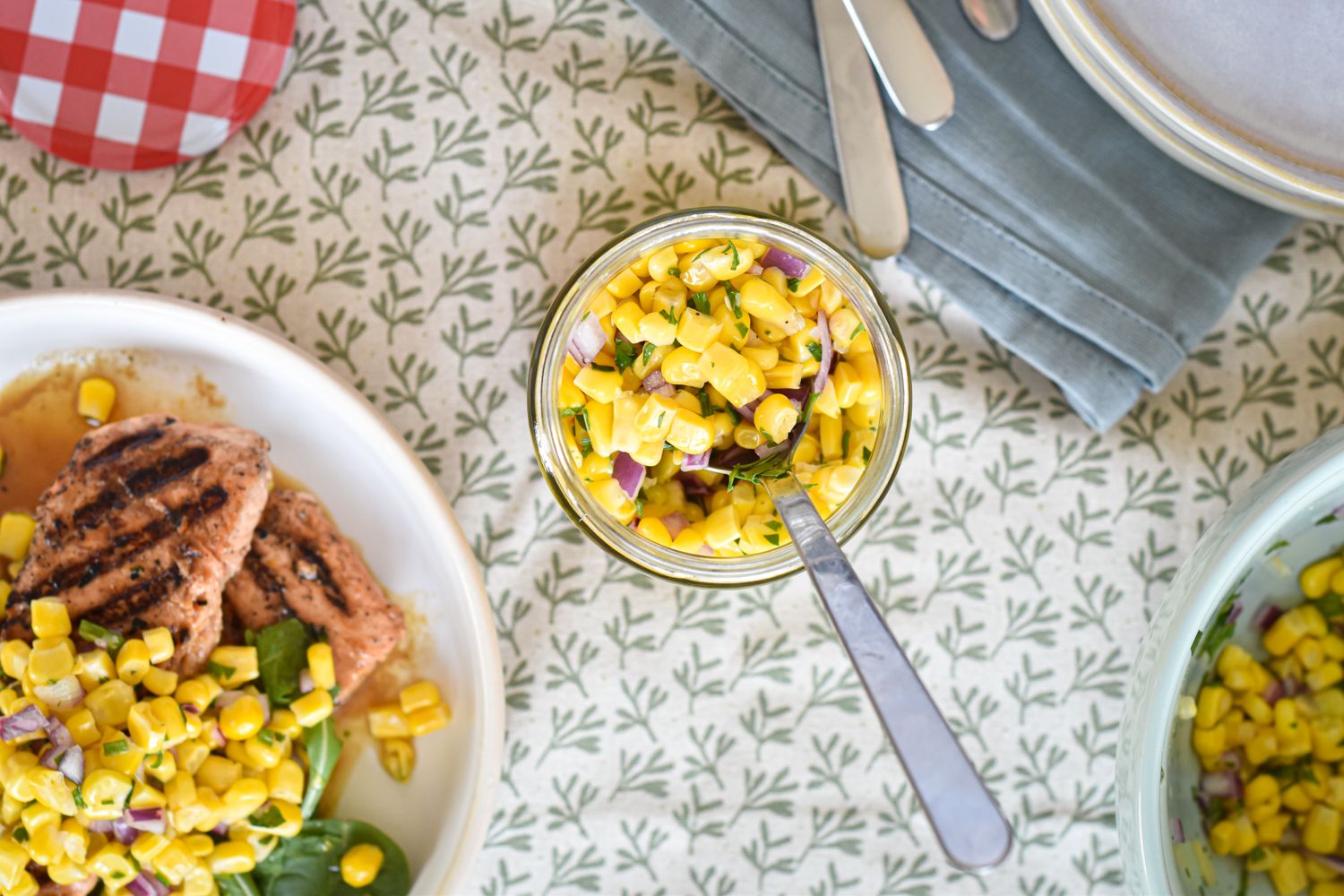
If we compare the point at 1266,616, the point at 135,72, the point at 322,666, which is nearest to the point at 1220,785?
the point at 1266,616

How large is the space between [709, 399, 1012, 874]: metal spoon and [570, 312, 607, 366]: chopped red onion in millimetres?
424

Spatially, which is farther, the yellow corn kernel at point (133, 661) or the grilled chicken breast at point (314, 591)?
the grilled chicken breast at point (314, 591)

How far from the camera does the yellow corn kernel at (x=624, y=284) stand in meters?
1.69

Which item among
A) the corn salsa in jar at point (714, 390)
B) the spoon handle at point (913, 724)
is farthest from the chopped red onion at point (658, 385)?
the spoon handle at point (913, 724)

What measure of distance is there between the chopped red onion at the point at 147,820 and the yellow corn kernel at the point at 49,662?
0.83 ft

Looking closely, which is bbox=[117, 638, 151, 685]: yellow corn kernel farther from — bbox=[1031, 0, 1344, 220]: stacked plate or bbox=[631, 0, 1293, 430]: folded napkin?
bbox=[1031, 0, 1344, 220]: stacked plate

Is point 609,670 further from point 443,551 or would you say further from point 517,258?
point 517,258

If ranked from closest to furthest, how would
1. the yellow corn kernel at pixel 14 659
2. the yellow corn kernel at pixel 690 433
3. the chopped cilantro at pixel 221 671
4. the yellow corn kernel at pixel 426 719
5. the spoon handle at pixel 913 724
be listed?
the spoon handle at pixel 913 724 < the yellow corn kernel at pixel 690 433 < the yellow corn kernel at pixel 14 659 < the chopped cilantro at pixel 221 671 < the yellow corn kernel at pixel 426 719

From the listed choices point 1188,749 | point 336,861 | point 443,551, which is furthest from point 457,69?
point 1188,749

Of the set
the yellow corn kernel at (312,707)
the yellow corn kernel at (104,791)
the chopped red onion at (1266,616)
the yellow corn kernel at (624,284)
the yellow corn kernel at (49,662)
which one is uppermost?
the yellow corn kernel at (624,284)

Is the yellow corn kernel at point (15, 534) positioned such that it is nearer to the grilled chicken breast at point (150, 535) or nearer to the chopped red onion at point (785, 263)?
the grilled chicken breast at point (150, 535)

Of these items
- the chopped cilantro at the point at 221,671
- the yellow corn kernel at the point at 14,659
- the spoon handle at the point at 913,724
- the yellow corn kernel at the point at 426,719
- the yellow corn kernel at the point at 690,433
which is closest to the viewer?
the spoon handle at the point at 913,724

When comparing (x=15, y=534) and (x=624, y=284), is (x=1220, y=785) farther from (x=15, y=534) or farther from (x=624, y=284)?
(x=15, y=534)

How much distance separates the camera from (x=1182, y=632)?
5.32 ft
